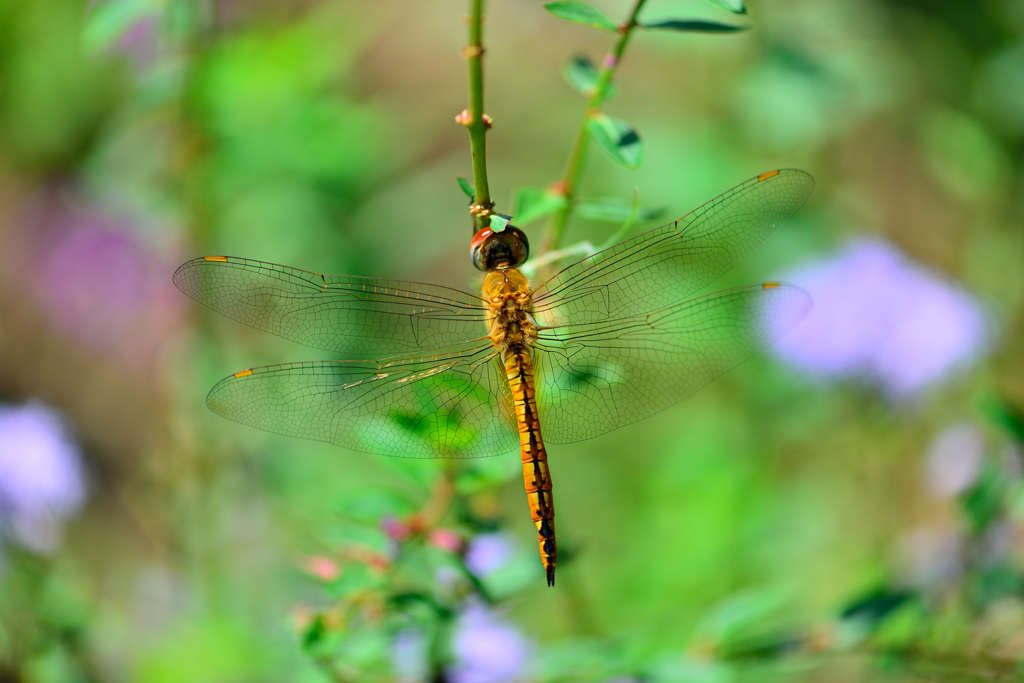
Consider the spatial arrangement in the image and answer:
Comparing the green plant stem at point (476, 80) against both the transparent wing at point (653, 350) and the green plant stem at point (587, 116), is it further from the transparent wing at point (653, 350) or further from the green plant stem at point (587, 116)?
the transparent wing at point (653, 350)

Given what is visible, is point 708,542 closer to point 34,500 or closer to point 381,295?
point 381,295

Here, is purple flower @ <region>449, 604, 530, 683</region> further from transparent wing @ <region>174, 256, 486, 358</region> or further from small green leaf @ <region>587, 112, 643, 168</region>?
small green leaf @ <region>587, 112, 643, 168</region>

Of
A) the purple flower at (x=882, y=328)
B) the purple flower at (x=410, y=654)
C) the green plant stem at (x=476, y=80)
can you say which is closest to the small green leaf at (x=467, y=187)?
the green plant stem at (x=476, y=80)

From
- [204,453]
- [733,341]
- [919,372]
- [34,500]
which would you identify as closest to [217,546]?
[204,453]

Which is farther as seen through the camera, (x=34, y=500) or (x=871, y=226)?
(x=871, y=226)

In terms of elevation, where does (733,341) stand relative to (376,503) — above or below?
above

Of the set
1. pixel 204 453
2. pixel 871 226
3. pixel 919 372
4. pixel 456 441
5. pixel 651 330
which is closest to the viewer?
pixel 456 441

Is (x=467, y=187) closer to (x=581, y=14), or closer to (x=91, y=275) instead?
(x=581, y=14)
